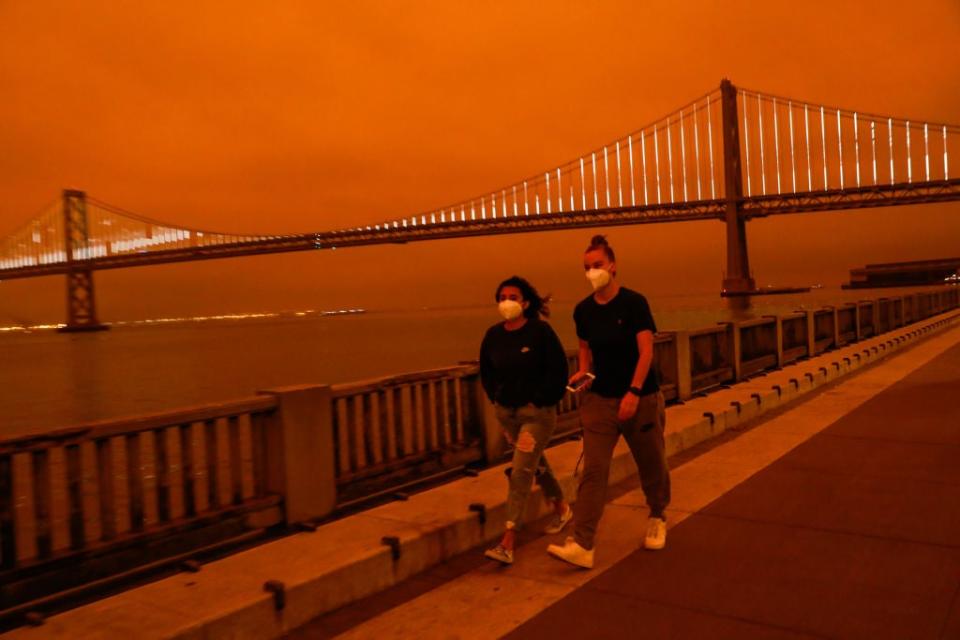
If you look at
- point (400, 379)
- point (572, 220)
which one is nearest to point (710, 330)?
point (400, 379)

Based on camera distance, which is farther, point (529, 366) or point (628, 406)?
point (529, 366)

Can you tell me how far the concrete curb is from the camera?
11.8ft

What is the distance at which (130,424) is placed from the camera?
4527 millimetres

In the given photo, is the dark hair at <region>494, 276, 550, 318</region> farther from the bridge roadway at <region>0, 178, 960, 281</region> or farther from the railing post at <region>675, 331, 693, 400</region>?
the bridge roadway at <region>0, 178, 960, 281</region>

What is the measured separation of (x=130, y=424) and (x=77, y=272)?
76.1 m

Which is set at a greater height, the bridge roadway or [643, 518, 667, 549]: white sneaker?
the bridge roadway

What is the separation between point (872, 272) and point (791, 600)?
114182 millimetres

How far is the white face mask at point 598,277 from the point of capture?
436 centimetres

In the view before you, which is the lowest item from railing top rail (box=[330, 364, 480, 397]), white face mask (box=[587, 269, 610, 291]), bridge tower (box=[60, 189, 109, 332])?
railing top rail (box=[330, 364, 480, 397])

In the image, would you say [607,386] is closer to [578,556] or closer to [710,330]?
[578,556]

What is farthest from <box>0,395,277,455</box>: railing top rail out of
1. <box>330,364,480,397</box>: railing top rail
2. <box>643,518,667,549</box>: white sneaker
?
<box>643,518,667,549</box>: white sneaker

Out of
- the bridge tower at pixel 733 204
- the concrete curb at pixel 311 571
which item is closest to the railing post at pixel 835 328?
the concrete curb at pixel 311 571

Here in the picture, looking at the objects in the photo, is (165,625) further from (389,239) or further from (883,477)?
(389,239)

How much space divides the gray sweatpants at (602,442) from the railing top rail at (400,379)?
1.94 metres
